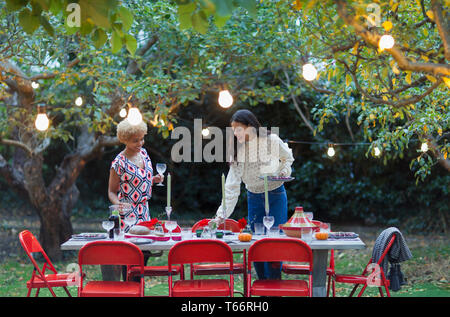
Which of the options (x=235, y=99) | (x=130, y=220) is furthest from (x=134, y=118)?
(x=235, y=99)

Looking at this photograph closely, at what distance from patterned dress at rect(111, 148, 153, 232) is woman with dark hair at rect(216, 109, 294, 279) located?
725 millimetres

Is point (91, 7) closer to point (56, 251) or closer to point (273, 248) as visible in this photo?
point (273, 248)

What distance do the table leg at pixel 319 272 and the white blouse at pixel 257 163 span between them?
1.00 meters

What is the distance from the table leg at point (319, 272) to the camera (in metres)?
4.03

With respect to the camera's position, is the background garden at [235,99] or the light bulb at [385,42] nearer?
the light bulb at [385,42]

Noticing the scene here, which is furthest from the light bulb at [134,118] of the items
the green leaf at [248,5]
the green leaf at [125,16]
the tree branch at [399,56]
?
the green leaf at [248,5]

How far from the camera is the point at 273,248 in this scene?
383 cm

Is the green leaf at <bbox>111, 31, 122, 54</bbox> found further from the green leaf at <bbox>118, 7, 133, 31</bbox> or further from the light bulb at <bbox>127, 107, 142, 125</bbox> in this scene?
the light bulb at <bbox>127, 107, 142, 125</bbox>

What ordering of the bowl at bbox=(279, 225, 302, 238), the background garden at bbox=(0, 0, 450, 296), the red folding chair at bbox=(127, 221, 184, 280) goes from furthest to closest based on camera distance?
the red folding chair at bbox=(127, 221, 184, 280), the bowl at bbox=(279, 225, 302, 238), the background garden at bbox=(0, 0, 450, 296)

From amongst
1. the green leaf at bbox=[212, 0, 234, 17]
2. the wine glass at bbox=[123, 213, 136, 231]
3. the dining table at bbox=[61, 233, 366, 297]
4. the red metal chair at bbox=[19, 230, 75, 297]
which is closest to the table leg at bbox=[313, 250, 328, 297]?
the dining table at bbox=[61, 233, 366, 297]

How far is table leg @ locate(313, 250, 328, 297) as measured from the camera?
4031 mm

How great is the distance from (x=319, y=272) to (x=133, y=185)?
1751 mm

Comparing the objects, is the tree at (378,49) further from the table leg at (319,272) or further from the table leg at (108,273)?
the table leg at (108,273)

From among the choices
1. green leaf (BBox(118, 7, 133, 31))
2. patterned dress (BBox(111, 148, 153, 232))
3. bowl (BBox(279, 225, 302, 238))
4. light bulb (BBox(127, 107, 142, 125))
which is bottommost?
bowl (BBox(279, 225, 302, 238))
